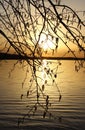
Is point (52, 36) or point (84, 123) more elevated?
point (52, 36)

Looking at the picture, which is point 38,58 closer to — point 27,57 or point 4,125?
point 27,57

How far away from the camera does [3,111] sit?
25.8 meters

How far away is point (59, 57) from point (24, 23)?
1.98 ft

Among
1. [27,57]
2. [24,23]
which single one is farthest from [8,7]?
[27,57]

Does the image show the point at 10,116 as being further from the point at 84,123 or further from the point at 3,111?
the point at 84,123

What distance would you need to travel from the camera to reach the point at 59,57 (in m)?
4.35

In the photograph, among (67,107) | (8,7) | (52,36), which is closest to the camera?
(52,36)

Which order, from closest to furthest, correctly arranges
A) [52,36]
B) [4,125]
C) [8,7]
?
1. [52,36]
2. [8,7]
3. [4,125]

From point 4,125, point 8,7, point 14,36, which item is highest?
point 8,7

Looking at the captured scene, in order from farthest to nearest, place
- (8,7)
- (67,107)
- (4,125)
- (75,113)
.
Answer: (67,107) < (75,113) < (4,125) < (8,7)

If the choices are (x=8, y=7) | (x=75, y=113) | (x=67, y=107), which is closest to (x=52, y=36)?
(x=8, y=7)

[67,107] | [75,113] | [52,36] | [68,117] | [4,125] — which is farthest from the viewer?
[67,107]

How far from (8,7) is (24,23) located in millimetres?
332

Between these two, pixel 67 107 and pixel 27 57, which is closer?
pixel 27 57
